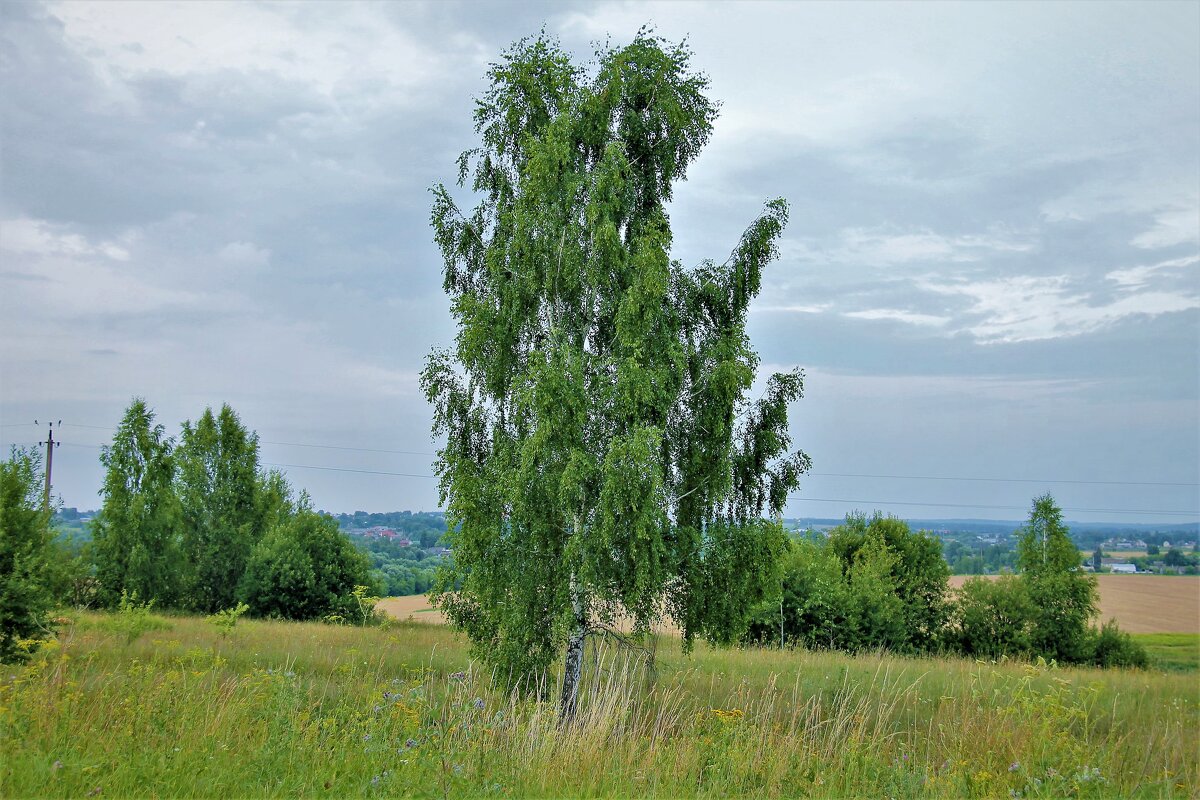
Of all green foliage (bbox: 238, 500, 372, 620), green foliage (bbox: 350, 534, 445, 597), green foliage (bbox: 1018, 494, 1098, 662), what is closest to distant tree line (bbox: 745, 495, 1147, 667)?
green foliage (bbox: 1018, 494, 1098, 662)

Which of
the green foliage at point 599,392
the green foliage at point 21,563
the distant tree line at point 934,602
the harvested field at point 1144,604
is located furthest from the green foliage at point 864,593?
the green foliage at point 21,563

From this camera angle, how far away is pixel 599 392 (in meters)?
11.2

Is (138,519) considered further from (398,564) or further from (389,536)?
(389,536)

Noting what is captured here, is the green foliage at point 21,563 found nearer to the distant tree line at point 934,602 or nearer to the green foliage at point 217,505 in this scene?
the distant tree line at point 934,602

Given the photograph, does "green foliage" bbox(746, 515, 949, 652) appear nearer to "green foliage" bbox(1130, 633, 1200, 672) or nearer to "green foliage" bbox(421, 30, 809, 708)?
"green foliage" bbox(1130, 633, 1200, 672)

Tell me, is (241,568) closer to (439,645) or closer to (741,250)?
(439,645)

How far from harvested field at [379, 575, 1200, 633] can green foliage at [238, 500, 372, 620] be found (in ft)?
7.71

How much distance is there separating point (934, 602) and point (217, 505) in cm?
3059

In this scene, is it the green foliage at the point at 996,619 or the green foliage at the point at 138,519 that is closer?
the green foliage at the point at 996,619

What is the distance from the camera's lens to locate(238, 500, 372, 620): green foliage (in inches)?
1264

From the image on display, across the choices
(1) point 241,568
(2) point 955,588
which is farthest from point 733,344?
(1) point 241,568

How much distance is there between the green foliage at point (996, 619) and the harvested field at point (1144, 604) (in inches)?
54.1

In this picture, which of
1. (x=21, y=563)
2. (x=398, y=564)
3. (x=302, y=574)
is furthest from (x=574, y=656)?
(x=398, y=564)

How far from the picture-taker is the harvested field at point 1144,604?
31.6m
